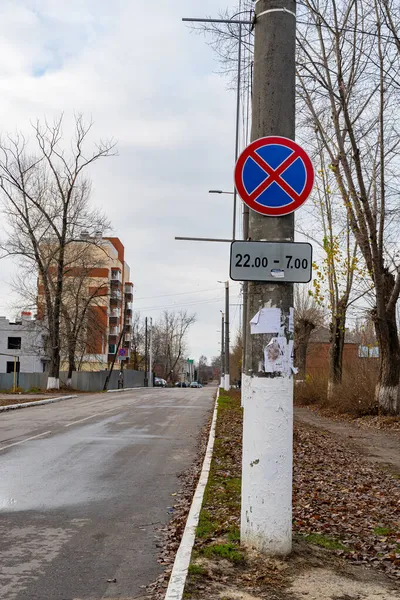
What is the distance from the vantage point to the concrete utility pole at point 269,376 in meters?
5.22

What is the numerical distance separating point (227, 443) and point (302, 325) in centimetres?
3308

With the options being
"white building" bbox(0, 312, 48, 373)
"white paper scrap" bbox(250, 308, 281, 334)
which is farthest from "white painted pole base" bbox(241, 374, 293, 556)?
"white building" bbox(0, 312, 48, 373)

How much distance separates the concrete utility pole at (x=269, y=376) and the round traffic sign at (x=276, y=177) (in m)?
0.13

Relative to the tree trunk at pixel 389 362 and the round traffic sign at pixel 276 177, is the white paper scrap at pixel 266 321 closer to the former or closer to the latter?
the round traffic sign at pixel 276 177

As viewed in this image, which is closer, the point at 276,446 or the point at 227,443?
the point at 276,446

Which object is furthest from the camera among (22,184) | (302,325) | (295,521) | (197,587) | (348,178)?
(302,325)

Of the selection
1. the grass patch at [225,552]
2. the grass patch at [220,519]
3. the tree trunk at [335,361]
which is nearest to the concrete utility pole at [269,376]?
the grass patch at [225,552]

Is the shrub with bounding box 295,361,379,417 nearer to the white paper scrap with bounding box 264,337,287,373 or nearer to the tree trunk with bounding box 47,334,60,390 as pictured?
the white paper scrap with bounding box 264,337,287,373

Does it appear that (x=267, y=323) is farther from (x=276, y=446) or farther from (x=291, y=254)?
(x=276, y=446)

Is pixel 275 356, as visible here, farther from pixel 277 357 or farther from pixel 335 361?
pixel 335 361

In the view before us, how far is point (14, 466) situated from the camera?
10.7 metres

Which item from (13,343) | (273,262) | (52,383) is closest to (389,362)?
(273,262)

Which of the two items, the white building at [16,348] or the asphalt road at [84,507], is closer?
the asphalt road at [84,507]

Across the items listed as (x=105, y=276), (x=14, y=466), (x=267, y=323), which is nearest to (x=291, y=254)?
(x=267, y=323)
